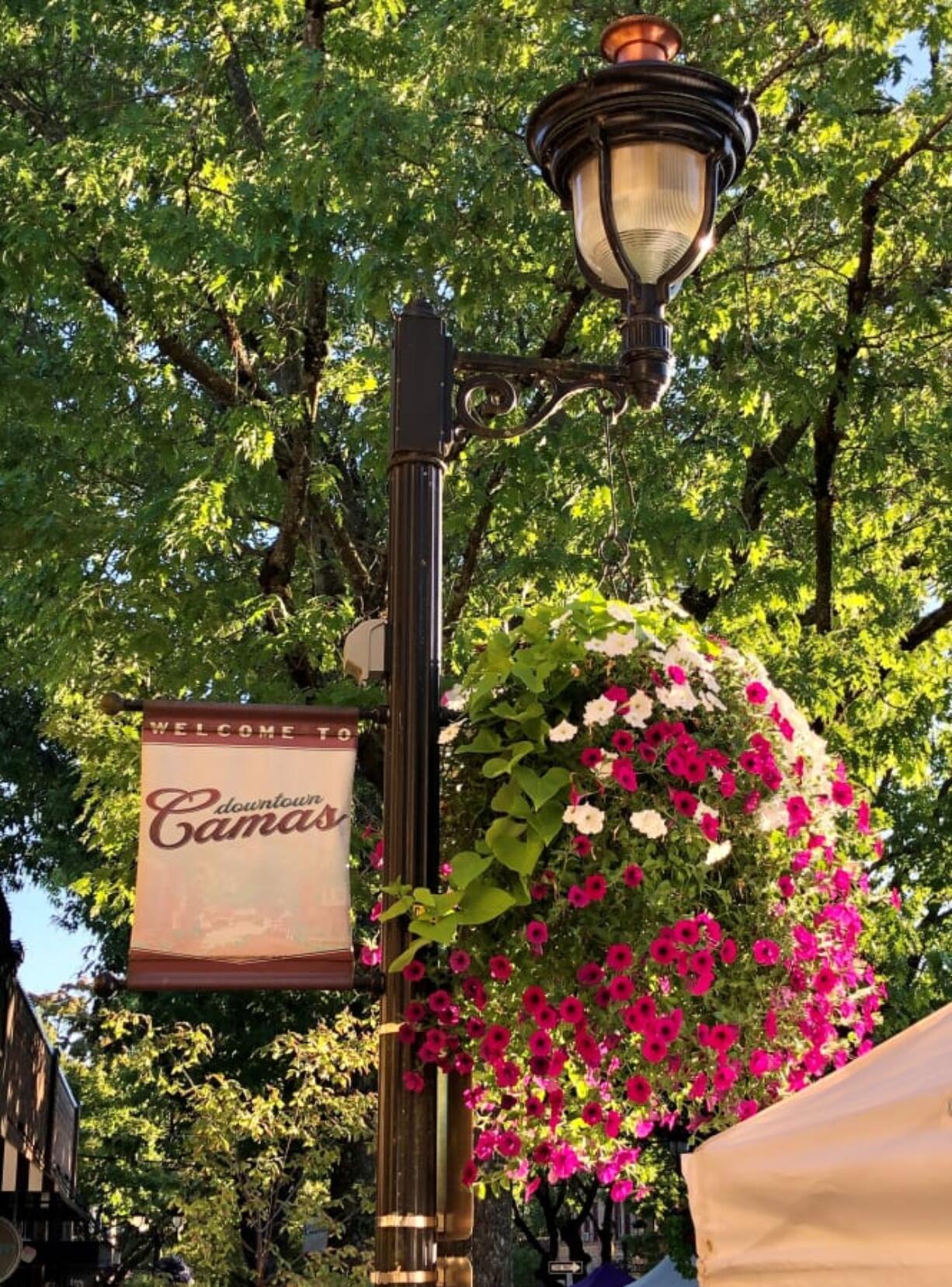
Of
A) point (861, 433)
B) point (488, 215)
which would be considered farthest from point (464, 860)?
point (861, 433)

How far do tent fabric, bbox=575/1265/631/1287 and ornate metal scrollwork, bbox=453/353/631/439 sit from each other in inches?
910

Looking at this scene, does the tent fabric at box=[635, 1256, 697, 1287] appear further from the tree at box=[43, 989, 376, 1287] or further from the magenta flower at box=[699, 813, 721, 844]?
the magenta flower at box=[699, 813, 721, 844]

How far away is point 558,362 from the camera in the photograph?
423cm

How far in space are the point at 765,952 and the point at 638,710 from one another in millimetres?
582

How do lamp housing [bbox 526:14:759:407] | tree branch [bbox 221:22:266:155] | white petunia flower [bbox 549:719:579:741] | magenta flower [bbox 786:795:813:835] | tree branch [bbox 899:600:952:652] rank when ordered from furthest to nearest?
tree branch [bbox 899:600:952:652]
tree branch [bbox 221:22:266:155]
lamp housing [bbox 526:14:759:407]
magenta flower [bbox 786:795:813:835]
white petunia flower [bbox 549:719:579:741]

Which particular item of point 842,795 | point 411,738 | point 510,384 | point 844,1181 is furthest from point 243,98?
point 844,1181

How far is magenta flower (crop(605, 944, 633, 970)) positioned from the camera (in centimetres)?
327

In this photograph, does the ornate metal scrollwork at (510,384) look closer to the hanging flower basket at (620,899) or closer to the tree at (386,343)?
the hanging flower basket at (620,899)

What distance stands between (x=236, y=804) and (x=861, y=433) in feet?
29.7

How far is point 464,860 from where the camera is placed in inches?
132

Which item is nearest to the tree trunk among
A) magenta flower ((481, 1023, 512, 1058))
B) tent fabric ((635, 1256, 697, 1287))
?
tent fabric ((635, 1256, 697, 1287))

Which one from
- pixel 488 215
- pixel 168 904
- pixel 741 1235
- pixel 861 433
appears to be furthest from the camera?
pixel 861 433

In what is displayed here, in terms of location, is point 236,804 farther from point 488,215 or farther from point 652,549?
point 652,549

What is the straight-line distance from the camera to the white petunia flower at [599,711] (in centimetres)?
347
